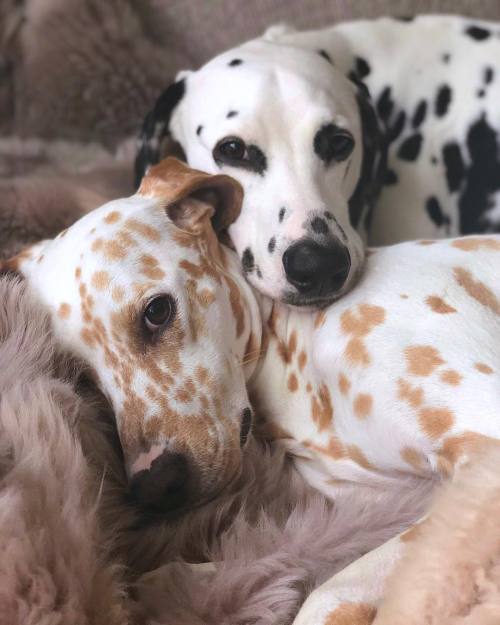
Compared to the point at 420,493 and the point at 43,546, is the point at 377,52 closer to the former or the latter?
the point at 420,493

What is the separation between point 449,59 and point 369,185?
43 cm

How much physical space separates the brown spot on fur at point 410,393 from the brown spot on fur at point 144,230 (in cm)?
43

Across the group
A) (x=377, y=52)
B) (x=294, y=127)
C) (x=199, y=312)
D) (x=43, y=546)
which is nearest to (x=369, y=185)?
(x=294, y=127)

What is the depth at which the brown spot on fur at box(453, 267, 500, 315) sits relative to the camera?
1.04m

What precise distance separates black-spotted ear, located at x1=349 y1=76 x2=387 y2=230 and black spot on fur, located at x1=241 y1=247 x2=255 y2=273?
30 cm

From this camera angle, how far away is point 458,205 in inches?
64.8

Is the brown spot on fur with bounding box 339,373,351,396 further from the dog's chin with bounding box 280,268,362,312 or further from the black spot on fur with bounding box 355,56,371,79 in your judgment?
the black spot on fur with bounding box 355,56,371,79

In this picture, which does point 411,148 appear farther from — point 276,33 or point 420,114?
point 276,33

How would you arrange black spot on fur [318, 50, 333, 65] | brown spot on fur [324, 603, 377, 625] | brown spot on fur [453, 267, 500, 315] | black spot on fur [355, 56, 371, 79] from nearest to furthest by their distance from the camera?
brown spot on fur [324, 603, 377, 625], brown spot on fur [453, 267, 500, 315], black spot on fur [318, 50, 333, 65], black spot on fur [355, 56, 371, 79]

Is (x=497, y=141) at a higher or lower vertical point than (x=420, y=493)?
higher

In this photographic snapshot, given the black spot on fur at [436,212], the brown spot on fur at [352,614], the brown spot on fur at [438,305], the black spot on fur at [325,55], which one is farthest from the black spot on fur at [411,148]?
the brown spot on fur at [352,614]

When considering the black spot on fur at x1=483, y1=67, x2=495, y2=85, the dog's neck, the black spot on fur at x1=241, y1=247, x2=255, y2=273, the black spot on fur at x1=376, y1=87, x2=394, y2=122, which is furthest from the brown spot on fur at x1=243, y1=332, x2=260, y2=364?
the black spot on fur at x1=483, y1=67, x2=495, y2=85

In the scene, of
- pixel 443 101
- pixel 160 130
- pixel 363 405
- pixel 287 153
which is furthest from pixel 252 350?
pixel 443 101

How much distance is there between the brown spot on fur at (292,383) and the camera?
1171 mm
